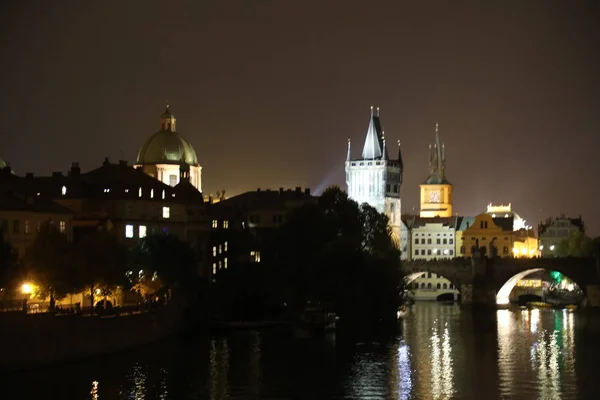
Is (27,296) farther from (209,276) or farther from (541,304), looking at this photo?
(541,304)

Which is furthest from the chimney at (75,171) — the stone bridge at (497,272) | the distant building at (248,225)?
the stone bridge at (497,272)

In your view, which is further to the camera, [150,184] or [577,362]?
[150,184]

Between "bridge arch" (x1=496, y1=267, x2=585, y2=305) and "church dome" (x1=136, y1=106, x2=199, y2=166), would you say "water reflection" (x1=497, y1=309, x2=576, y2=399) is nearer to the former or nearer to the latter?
"bridge arch" (x1=496, y1=267, x2=585, y2=305)

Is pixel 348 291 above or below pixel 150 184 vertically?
below

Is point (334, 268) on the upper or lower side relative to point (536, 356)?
upper

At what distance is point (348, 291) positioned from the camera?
391ft

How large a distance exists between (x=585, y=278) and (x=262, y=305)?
56241 millimetres

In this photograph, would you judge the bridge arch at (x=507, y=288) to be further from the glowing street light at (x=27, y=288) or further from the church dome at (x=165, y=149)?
the glowing street light at (x=27, y=288)

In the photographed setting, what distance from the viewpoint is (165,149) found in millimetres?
195125

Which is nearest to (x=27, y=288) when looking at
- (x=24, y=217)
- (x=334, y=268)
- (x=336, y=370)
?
(x=24, y=217)

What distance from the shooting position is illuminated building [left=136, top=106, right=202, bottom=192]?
192375 mm

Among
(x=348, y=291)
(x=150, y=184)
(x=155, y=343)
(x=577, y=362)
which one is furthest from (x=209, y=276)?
(x=577, y=362)

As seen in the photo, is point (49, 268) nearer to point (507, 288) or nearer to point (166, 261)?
point (166, 261)

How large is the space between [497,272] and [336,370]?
296 ft
